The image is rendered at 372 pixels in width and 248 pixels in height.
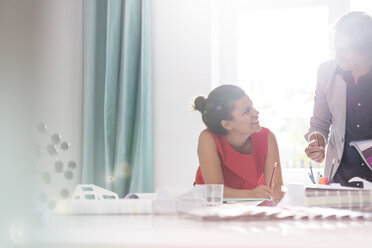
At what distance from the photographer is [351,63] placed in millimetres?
2152

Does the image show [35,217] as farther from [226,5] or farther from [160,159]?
[226,5]

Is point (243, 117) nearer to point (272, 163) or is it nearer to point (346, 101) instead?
point (272, 163)

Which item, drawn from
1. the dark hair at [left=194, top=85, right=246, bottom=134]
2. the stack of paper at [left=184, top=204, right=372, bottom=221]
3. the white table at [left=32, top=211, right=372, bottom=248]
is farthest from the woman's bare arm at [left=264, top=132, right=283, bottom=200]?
the white table at [left=32, top=211, right=372, bottom=248]

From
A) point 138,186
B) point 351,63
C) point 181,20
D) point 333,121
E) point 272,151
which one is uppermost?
point 181,20

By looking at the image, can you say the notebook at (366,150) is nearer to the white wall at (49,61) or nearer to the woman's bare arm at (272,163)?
the woman's bare arm at (272,163)

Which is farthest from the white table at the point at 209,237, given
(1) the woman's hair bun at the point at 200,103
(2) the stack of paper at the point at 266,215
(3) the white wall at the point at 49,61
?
(1) the woman's hair bun at the point at 200,103

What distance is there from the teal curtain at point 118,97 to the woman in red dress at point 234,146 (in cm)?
90

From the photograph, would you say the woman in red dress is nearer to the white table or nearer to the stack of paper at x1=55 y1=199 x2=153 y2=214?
the stack of paper at x1=55 y1=199 x2=153 y2=214

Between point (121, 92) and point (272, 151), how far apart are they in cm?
132

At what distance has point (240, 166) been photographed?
2.15 m

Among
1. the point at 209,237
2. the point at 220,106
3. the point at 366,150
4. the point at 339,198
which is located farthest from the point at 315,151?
the point at 209,237

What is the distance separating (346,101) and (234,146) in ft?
1.73

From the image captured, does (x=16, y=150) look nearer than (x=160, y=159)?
Yes

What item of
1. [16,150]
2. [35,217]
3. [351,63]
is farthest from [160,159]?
[35,217]
